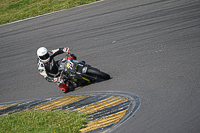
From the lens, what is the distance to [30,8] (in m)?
19.4

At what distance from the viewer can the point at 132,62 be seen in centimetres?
984

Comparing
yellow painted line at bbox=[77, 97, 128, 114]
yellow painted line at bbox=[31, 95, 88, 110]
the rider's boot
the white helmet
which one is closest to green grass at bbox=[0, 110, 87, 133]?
yellow painted line at bbox=[77, 97, 128, 114]

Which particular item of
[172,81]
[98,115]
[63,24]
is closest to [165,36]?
[172,81]

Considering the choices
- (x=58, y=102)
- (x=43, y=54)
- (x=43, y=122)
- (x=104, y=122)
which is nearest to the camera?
(x=104, y=122)

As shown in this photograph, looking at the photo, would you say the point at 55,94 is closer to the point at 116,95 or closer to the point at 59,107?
the point at 59,107

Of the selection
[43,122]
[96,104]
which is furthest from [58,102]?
[96,104]

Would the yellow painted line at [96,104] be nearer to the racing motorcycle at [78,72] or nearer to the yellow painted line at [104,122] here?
the yellow painted line at [104,122]

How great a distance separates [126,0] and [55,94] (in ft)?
26.6

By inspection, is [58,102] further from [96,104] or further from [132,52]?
[132,52]

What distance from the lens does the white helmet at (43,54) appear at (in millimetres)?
8914

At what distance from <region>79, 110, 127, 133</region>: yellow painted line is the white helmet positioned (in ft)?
9.14

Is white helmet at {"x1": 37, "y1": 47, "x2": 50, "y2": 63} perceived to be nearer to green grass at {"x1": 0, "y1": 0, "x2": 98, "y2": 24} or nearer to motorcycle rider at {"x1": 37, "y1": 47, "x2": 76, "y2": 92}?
motorcycle rider at {"x1": 37, "y1": 47, "x2": 76, "y2": 92}

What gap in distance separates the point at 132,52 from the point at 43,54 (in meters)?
3.31

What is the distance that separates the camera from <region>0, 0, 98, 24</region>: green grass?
17.9m
